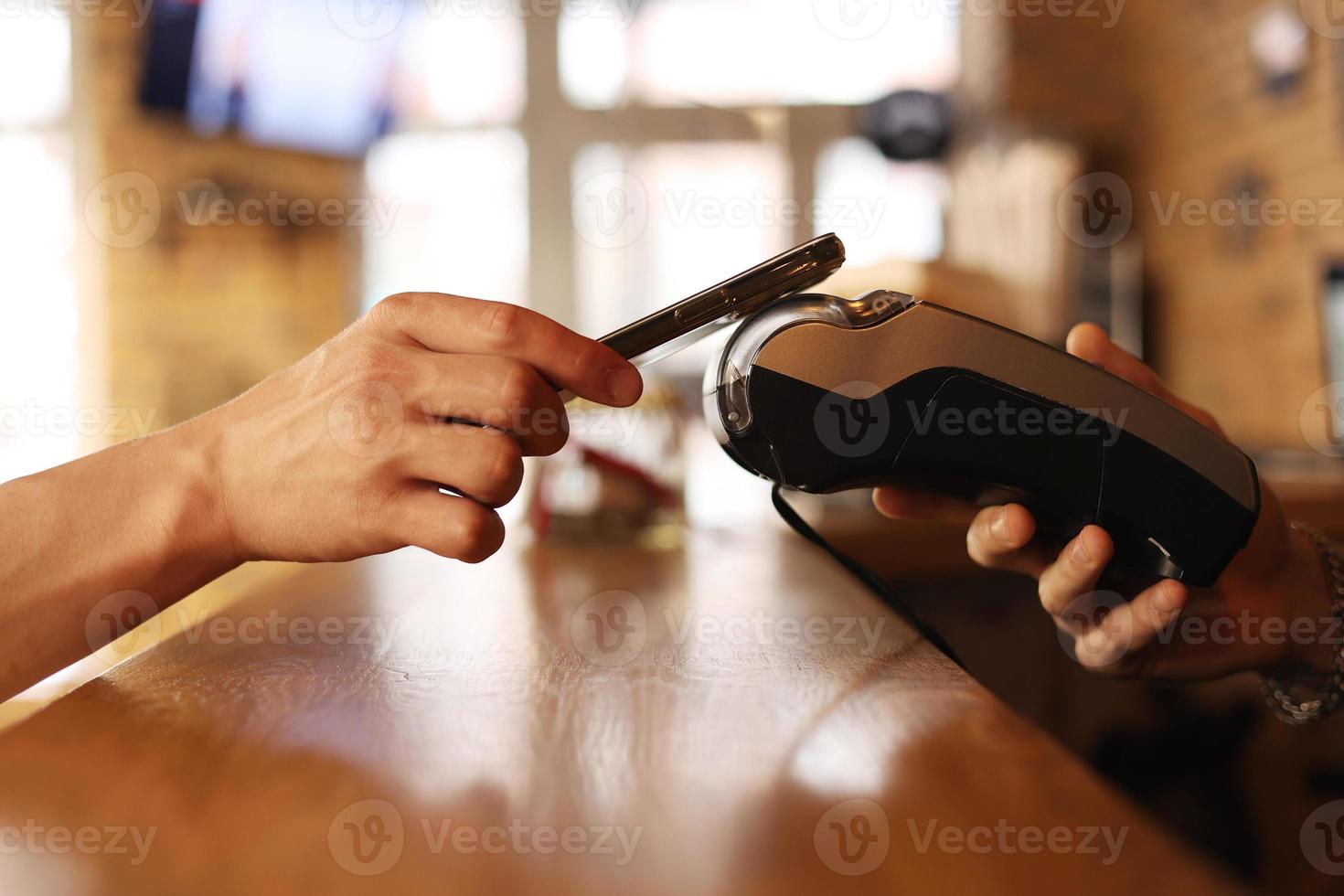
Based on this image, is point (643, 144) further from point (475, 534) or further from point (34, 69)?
point (475, 534)

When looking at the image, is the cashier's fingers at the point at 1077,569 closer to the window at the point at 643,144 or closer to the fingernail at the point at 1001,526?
the fingernail at the point at 1001,526

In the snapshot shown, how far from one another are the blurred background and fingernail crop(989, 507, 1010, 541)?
9.35 feet

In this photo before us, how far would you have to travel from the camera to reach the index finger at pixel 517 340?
0.46m

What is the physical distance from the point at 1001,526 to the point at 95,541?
1.56 feet

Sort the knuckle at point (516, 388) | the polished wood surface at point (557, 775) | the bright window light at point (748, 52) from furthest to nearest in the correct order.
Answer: the bright window light at point (748, 52) → the knuckle at point (516, 388) → the polished wood surface at point (557, 775)

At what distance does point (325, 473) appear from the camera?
48 cm

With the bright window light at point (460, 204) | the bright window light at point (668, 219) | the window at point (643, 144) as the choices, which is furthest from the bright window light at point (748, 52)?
the bright window light at point (460, 204)

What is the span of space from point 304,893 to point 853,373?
34 centimetres

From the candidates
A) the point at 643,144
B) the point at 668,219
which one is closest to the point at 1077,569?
the point at 668,219

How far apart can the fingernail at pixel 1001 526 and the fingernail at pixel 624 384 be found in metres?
0.22

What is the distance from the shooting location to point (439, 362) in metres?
0.47

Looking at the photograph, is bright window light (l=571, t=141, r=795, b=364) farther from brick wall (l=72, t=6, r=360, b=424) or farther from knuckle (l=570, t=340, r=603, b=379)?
knuckle (l=570, t=340, r=603, b=379)

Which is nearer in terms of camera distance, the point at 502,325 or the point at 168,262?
the point at 502,325

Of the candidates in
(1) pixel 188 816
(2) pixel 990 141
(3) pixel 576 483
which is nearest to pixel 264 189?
(2) pixel 990 141
